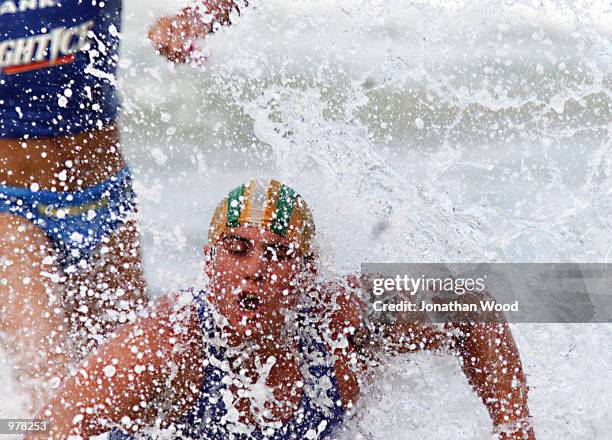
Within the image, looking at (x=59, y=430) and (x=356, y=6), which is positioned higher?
(x=356, y=6)

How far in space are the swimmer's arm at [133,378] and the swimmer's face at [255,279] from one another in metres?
0.11

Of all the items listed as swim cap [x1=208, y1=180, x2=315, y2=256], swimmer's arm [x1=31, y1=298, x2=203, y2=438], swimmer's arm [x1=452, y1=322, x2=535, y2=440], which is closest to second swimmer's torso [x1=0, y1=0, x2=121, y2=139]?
swim cap [x1=208, y1=180, x2=315, y2=256]

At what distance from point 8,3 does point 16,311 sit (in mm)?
769

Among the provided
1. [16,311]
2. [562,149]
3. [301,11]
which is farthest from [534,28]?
[16,311]

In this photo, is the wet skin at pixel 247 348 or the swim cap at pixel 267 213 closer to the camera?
the wet skin at pixel 247 348

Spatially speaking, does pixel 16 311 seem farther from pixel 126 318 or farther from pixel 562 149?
pixel 562 149

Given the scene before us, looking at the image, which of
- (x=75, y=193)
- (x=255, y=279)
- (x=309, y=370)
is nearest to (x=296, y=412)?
(x=309, y=370)

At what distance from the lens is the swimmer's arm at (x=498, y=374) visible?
173 cm

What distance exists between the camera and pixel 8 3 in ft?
5.78

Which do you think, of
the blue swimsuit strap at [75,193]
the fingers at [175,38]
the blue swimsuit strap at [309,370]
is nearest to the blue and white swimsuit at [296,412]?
the blue swimsuit strap at [309,370]

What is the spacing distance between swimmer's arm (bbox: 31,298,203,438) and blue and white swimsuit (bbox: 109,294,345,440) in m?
0.03

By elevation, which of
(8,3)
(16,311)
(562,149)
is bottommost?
(562,149)

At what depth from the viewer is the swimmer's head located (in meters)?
1.70

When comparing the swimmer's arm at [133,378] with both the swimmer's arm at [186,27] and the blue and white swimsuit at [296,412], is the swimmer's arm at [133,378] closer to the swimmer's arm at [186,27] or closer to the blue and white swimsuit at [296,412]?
the blue and white swimsuit at [296,412]
